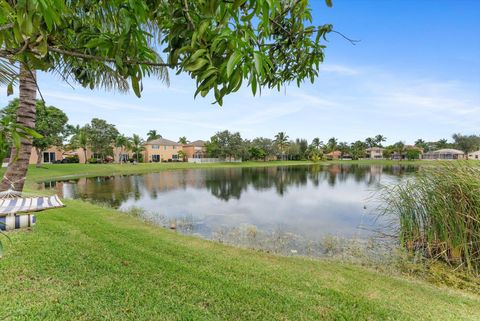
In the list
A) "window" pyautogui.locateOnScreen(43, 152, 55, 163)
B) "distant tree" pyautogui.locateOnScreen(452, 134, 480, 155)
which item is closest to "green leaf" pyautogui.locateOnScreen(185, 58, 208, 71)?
"window" pyautogui.locateOnScreen(43, 152, 55, 163)

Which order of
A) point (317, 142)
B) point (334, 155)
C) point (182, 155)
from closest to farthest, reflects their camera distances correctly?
point (182, 155) → point (317, 142) → point (334, 155)

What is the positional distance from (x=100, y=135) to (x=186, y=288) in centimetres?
4424

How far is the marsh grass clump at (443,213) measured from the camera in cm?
525

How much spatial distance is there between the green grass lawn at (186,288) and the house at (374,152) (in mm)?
87423

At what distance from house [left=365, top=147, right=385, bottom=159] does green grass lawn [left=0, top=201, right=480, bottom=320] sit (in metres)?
87.4

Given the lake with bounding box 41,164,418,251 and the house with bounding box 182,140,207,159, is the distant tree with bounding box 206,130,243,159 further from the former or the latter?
the lake with bounding box 41,164,418,251

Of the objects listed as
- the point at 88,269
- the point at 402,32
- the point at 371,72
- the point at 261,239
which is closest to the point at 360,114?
the point at 371,72

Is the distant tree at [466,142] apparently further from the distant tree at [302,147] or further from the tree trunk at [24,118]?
the tree trunk at [24,118]

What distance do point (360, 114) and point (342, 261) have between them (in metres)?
32.6

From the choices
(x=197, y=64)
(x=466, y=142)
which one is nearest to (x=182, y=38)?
(x=197, y=64)

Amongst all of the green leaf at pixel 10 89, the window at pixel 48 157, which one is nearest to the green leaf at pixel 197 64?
the green leaf at pixel 10 89

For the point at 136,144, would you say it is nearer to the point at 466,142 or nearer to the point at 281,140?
the point at 281,140

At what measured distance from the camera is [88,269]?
12.3ft

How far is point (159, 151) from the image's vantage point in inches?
2041
